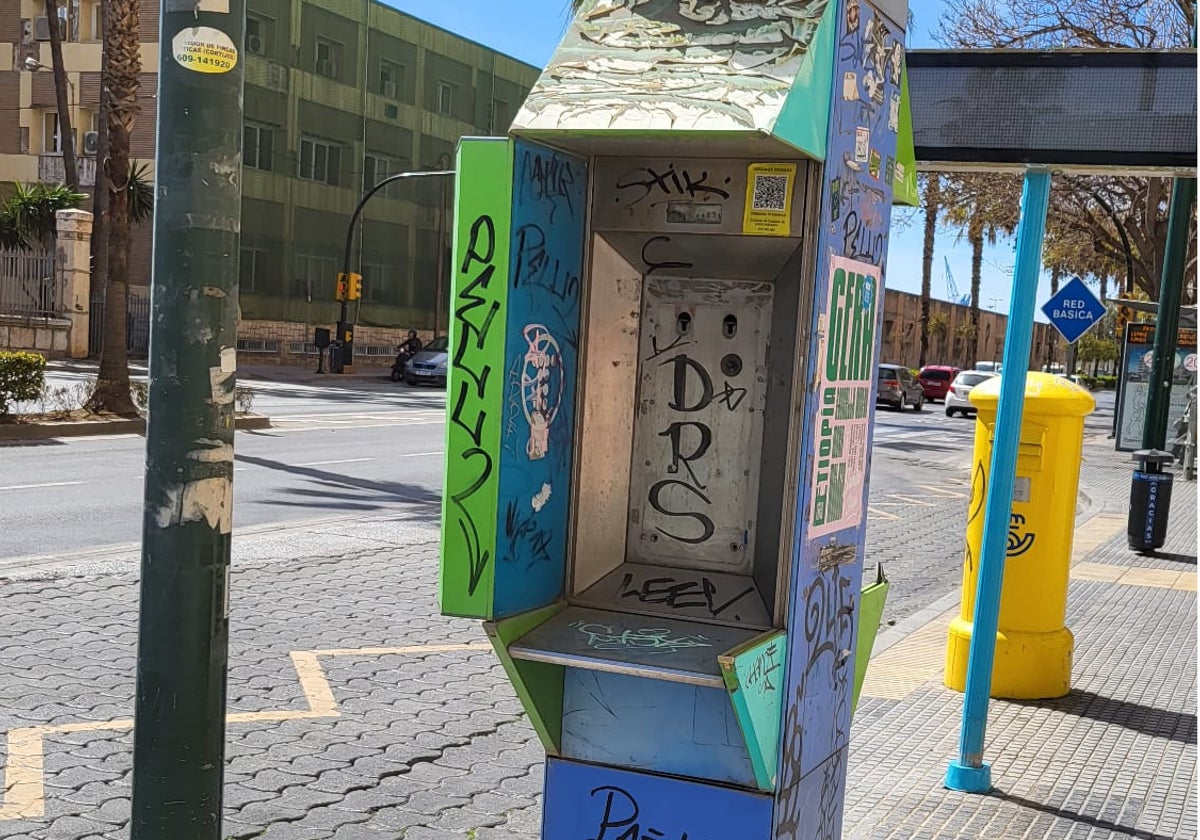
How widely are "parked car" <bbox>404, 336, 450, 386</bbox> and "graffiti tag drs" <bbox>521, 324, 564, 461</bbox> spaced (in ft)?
104

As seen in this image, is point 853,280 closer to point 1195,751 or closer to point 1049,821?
point 1049,821

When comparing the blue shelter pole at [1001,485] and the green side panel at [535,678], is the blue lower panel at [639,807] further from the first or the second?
the blue shelter pole at [1001,485]

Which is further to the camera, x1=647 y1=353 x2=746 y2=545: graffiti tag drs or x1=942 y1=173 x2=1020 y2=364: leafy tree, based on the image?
x1=942 y1=173 x2=1020 y2=364: leafy tree

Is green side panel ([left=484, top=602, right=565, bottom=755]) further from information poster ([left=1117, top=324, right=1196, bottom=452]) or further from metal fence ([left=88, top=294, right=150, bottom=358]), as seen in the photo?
metal fence ([left=88, top=294, right=150, bottom=358])

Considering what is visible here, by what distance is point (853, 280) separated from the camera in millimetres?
3529

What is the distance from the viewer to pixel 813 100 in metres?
3.14

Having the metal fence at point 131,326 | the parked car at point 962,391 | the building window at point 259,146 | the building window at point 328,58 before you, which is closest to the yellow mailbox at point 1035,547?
the metal fence at point 131,326

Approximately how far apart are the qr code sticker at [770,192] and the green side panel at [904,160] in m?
0.62

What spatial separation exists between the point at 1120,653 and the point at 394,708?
4514 mm

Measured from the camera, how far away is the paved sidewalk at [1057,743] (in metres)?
4.90

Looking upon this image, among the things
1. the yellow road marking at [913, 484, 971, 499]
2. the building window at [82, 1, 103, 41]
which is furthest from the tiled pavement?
the building window at [82, 1, 103, 41]

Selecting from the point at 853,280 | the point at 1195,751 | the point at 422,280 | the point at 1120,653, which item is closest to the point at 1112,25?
the point at 1120,653

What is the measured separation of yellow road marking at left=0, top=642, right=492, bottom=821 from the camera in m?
4.55

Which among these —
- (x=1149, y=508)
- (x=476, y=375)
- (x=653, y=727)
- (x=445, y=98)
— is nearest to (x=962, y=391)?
(x=445, y=98)
